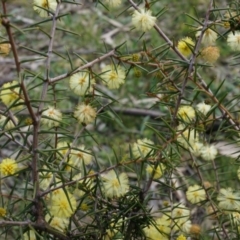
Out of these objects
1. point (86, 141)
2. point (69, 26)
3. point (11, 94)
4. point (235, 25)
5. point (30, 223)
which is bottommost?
point (30, 223)

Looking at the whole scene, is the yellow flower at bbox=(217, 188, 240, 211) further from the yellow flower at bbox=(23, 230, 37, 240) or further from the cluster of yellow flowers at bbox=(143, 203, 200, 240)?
the yellow flower at bbox=(23, 230, 37, 240)

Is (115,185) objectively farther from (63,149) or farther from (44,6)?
(44,6)

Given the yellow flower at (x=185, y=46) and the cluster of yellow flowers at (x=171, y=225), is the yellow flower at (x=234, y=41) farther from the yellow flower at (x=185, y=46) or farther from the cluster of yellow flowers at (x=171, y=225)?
the cluster of yellow flowers at (x=171, y=225)

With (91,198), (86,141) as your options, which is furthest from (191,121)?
(86,141)

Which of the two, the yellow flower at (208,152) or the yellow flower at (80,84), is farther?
the yellow flower at (208,152)

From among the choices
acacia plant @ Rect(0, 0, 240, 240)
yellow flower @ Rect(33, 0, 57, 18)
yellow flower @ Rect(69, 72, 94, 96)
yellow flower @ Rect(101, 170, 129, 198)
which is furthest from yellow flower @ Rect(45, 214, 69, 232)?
yellow flower @ Rect(33, 0, 57, 18)

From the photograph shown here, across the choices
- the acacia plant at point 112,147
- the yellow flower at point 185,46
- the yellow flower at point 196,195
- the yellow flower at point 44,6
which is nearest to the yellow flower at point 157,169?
the acacia plant at point 112,147

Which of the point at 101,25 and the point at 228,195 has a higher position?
the point at 101,25

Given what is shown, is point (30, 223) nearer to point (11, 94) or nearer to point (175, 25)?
point (11, 94)

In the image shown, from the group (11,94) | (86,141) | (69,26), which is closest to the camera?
(11,94)

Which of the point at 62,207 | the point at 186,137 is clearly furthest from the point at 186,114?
the point at 62,207
